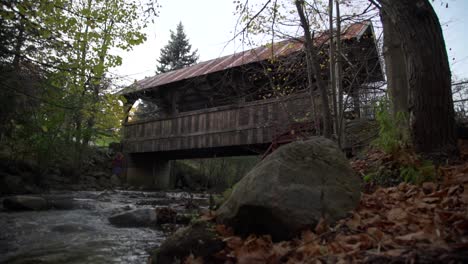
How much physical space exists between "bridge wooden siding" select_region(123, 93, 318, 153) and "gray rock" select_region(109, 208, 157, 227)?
411 centimetres

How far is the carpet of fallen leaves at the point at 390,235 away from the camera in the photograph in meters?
1.51

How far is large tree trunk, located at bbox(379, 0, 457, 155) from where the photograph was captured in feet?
10.7

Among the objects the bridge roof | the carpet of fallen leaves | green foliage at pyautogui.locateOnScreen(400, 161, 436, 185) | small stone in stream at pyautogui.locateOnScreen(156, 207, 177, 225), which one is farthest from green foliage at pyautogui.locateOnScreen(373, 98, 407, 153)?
small stone in stream at pyautogui.locateOnScreen(156, 207, 177, 225)

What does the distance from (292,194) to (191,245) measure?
0.98 m

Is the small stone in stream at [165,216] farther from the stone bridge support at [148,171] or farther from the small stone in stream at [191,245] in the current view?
the stone bridge support at [148,171]

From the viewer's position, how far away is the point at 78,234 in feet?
16.3

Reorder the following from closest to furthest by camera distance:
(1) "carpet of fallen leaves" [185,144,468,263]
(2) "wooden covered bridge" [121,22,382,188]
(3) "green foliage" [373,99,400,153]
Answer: (1) "carpet of fallen leaves" [185,144,468,263] → (3) "green foliage" [373,99,400,153] → (2) "wooden covered bridge" [121,22,382,188]

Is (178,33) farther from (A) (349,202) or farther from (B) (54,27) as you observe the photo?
(A) (349,202)

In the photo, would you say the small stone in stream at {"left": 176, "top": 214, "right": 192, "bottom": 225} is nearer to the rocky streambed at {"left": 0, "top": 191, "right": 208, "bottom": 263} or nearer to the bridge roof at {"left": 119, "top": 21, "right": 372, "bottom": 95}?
the rocky streambed at {"left": 0, "top": 191, "right": 208, "bottom": 263}

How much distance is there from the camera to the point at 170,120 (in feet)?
46.2

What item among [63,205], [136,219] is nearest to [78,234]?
[136,219]

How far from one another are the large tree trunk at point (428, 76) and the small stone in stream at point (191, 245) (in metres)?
2.46

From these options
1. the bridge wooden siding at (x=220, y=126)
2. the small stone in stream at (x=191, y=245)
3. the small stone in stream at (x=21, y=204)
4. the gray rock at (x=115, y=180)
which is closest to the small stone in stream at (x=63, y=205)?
the small stone in stream at (x=21, y=204)

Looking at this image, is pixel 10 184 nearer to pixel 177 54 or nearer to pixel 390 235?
pixel 390 235
